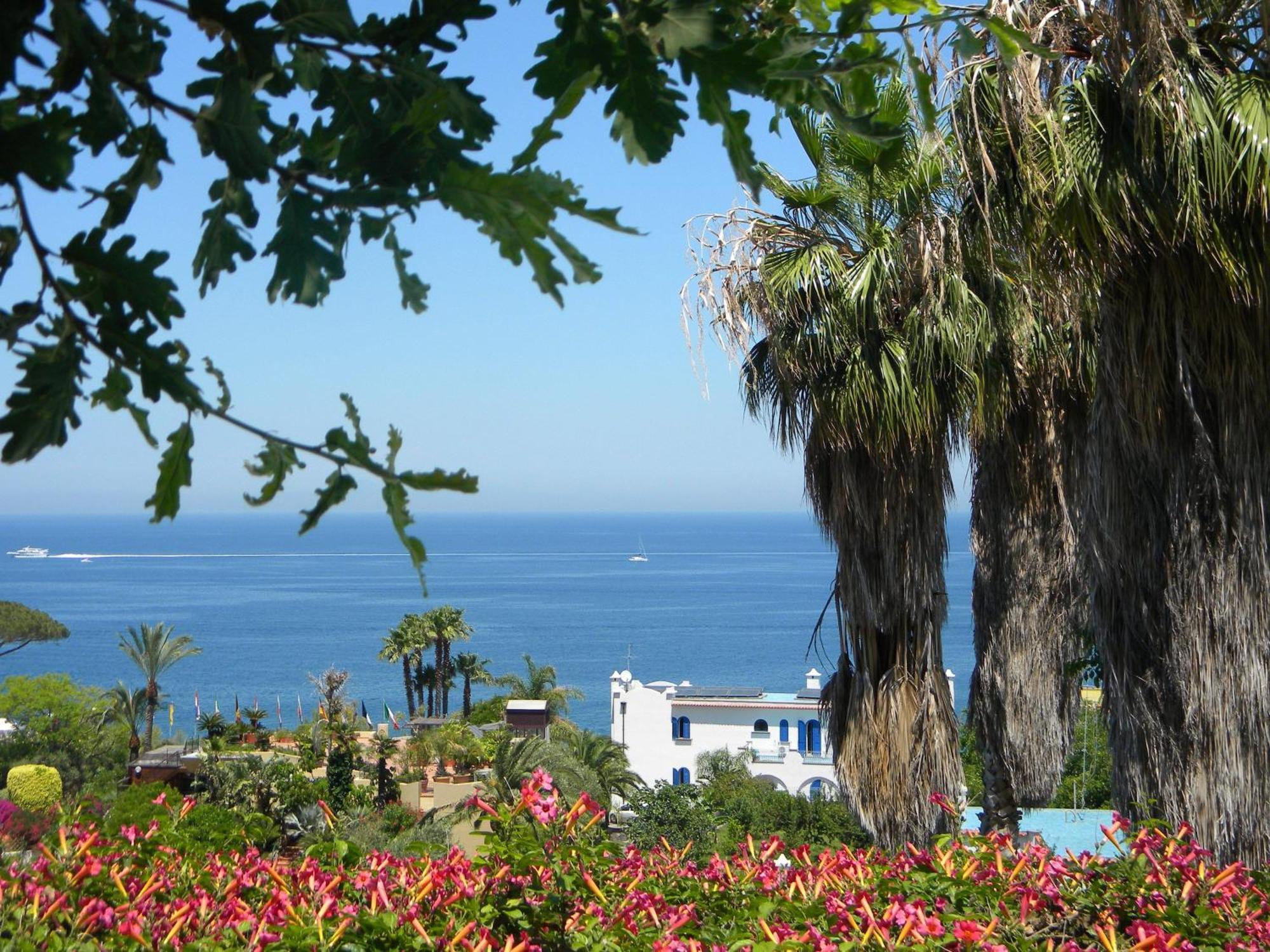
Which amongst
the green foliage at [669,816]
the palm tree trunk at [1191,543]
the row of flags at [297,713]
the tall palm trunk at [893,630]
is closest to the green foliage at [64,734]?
the row of flags at [297,713]

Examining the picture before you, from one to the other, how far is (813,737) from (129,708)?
35.7 metres

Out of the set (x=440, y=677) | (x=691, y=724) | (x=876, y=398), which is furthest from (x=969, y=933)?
(x=440, y=677)

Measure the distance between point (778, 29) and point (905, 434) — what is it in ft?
26.9

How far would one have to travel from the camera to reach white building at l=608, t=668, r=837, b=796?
5369 cm

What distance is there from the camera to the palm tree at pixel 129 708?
43.9 m

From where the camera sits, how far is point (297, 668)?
93062 millimetres

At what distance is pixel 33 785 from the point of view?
3191cm

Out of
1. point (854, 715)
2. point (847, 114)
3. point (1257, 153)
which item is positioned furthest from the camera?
point (854, 715)

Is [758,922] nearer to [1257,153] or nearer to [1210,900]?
[1210,900]

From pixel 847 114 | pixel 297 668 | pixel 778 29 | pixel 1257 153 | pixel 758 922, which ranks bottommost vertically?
pixel 297 668

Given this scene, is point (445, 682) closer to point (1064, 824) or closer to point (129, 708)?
point (129, 708)

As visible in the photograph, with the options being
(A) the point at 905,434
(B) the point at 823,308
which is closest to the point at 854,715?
(A) the point at 905,434

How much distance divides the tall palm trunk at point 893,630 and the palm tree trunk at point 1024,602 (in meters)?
1.48

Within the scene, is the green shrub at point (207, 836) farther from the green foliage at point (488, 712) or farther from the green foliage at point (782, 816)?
the green foliage at point (488, 712)
